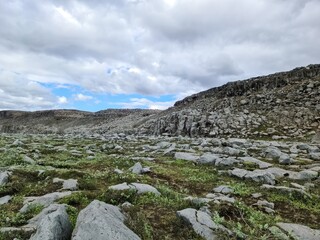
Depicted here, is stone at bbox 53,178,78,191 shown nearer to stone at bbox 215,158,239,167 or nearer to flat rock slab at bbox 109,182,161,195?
flat rock slab at bbox 109,182,161,195

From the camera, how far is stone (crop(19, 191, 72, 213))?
8.92 m

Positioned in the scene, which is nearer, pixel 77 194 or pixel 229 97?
pixel 77 194

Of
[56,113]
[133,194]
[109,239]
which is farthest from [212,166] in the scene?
[56,113]

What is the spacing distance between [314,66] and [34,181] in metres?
44.9

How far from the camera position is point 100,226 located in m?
6.30

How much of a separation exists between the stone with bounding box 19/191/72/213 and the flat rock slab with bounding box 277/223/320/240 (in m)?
5.57

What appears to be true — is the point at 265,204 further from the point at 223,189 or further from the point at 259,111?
the point at 259,111

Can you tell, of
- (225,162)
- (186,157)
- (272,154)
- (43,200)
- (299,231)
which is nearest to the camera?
(299,231)

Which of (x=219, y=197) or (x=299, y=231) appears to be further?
(x=219, y=197)

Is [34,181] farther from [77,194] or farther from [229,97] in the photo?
[229,97]

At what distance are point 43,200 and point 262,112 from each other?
3600 centimetres

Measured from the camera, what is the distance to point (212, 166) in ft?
53.7

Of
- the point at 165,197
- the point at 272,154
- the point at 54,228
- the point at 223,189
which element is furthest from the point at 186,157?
the point at 54,228

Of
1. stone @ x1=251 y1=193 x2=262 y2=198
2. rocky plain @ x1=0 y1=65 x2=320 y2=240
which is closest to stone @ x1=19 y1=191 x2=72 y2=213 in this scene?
rocky plain @ x1=0 y1=65 x2=320 y2=240
